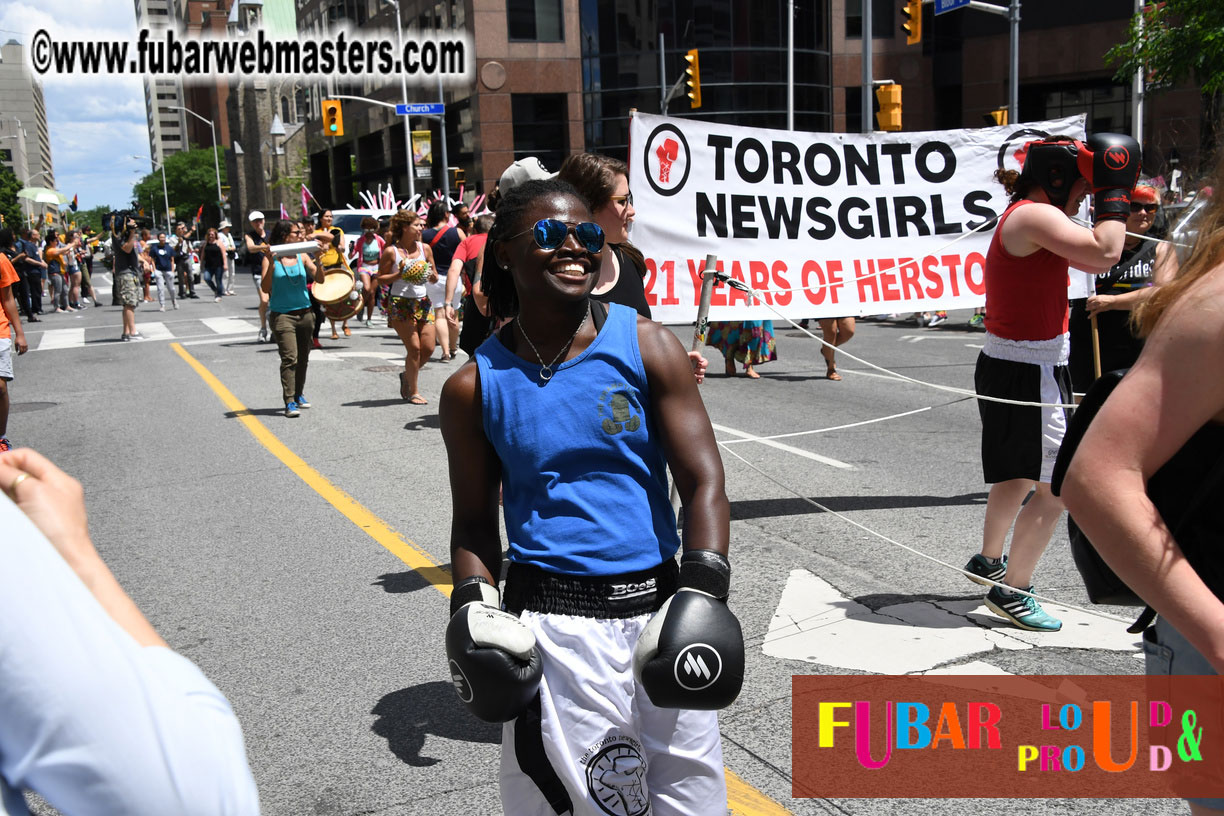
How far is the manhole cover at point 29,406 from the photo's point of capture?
1184 cm

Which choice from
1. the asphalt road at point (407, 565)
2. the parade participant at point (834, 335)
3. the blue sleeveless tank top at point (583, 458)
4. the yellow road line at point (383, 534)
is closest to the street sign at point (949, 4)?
the parade participant at point (834, 335)

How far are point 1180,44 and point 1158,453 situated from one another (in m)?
23.4

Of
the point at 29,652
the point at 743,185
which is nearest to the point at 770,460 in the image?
the point at 743,185

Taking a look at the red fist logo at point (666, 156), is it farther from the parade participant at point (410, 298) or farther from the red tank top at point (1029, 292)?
the parade participant at point (410, 298)

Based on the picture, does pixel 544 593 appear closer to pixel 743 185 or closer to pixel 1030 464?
pixel 1030 464

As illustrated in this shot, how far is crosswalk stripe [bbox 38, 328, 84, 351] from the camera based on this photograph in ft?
60.5

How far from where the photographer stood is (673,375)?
2361 mm

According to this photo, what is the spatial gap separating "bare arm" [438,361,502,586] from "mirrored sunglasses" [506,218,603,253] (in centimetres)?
34

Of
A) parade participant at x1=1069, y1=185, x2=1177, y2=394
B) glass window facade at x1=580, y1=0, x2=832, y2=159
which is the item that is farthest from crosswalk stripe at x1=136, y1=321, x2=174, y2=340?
glass window facade at x1=580, y1=0, x2=832, y2=159

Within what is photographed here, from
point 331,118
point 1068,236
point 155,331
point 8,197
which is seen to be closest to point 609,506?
point 1068,236

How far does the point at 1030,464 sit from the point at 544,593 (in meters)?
2.95

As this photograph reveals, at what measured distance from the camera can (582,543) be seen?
7.39 feet

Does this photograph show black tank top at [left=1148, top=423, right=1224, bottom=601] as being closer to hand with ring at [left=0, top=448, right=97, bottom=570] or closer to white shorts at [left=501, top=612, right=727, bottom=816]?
white shorts at [left=501, top=612, right=727, bottom=816]

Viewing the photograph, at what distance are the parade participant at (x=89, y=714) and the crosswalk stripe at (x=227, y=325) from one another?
1950cm
